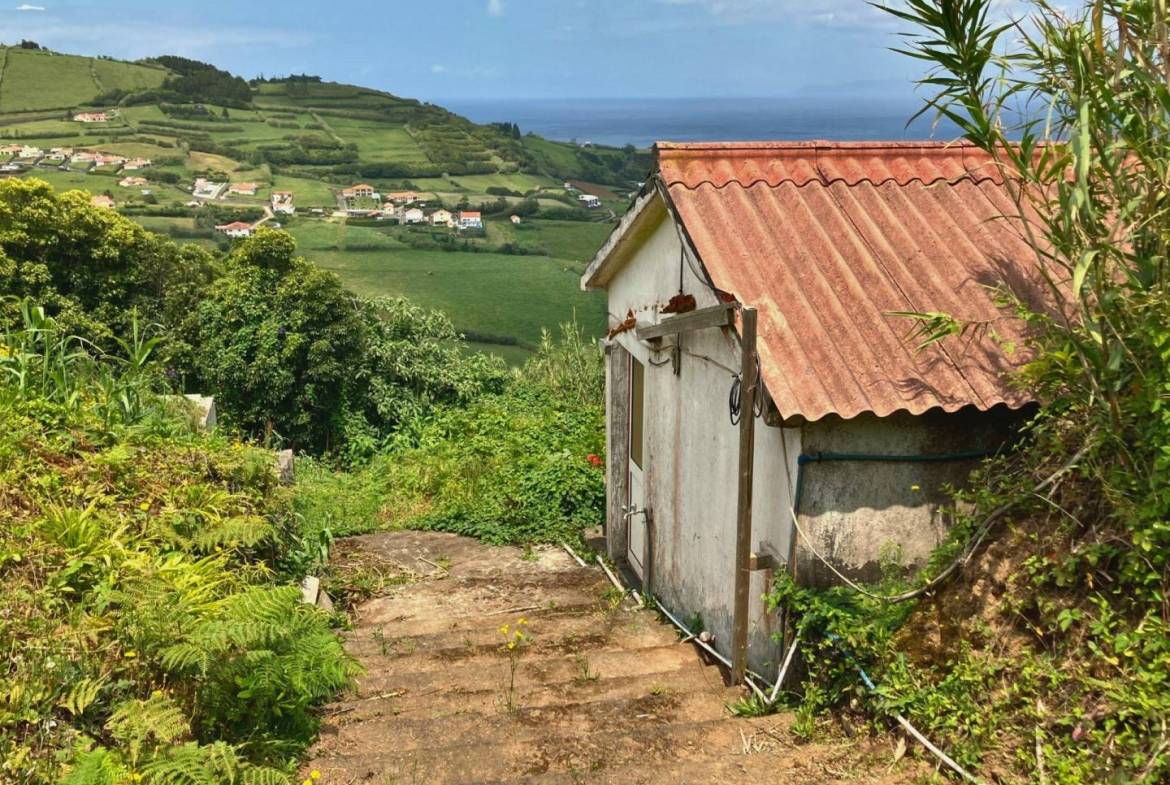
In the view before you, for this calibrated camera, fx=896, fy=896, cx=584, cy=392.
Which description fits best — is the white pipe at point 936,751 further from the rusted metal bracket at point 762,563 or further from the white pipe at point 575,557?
the white pipe at point 575,557

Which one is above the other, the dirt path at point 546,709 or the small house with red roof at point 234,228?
the small house with red roof at point 234,228

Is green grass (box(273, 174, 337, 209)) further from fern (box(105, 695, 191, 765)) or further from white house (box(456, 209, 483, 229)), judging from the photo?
fern (box(105, 695, 191, 765))

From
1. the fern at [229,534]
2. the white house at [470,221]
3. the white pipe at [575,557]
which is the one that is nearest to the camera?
the fern at [229,534]

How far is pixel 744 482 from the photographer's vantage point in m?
4.93

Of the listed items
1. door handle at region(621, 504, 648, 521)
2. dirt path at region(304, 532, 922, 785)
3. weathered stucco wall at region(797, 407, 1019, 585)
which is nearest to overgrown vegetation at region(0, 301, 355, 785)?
dirt path at region(304, 532, 922, 785)

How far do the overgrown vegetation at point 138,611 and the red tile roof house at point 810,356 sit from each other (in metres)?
2.56

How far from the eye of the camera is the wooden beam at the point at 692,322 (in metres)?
5.14

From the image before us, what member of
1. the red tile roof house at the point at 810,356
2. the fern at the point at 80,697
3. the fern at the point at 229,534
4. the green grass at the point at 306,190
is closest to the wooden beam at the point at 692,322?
the red tile roof house at the point at 810,356

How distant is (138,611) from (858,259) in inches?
176

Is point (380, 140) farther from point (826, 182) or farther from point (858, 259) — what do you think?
point (858, 259)

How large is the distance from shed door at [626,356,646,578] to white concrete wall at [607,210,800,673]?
0.66 ft

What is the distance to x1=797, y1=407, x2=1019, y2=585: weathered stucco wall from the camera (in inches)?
190

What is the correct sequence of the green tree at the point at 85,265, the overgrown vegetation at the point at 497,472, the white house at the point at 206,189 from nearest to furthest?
the overgrown vegetation at the point at 497,472
the green tree at the point at 85,265
the white house at the point at 206,189

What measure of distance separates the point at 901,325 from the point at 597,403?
10.7 m
